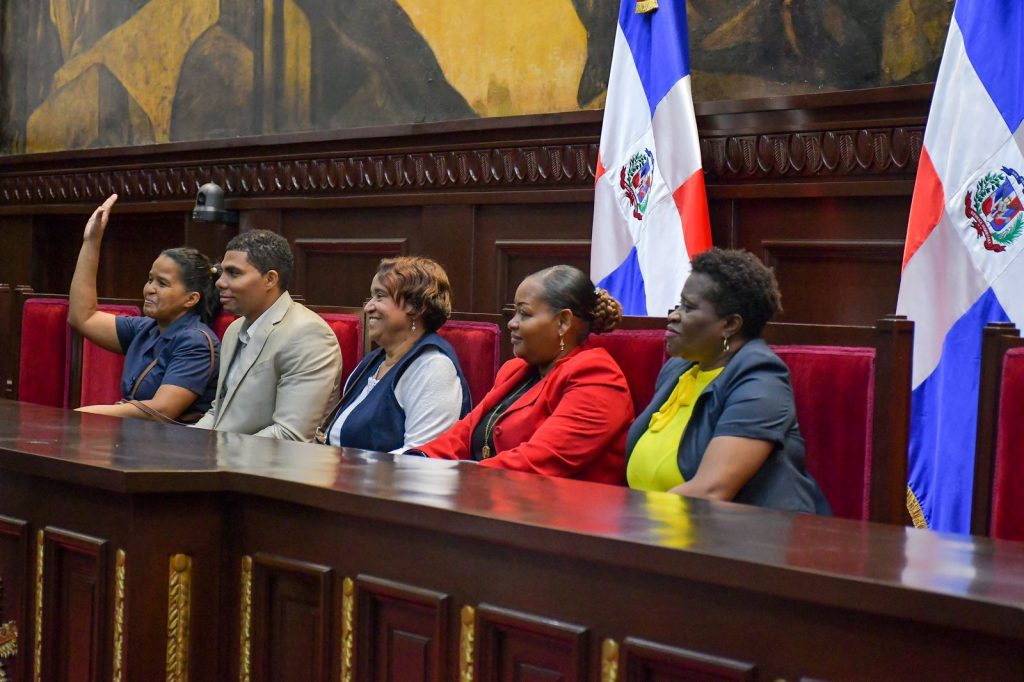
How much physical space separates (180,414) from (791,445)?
2483 millimetres

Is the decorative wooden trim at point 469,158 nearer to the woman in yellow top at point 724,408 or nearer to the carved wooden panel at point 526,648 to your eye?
the woman in yellow top at point 724,408

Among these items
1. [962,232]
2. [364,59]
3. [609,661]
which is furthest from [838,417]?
[364,59]

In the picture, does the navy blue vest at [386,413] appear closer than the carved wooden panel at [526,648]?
No

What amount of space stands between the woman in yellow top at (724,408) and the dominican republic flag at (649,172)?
1.09 metres

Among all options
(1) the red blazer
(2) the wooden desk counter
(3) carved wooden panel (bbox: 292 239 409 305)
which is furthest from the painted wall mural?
(2) the wooden desk counter

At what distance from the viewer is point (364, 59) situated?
18.5 feet

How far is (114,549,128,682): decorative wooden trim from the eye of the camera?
1.87 meters

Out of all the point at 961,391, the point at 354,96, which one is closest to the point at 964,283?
the point at 961,391

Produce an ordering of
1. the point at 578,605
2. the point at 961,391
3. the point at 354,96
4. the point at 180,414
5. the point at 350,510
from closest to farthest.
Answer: the point at 578,605 → the point at 350,510 → the point at 961,391 → the point at 180,414 → the point at 354,96

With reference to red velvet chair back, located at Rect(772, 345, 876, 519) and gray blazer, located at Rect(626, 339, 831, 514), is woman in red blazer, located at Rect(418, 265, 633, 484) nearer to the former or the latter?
gray blazer, located at Rect(626, 339, 831, 514)

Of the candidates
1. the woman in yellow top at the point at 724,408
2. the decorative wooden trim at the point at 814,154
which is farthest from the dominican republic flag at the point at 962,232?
the woman in yellow top at the point at 724,408

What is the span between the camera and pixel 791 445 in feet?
8.45

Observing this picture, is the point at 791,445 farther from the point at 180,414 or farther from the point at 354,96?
the point at 354,96

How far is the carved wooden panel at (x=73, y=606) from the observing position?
191 cm
